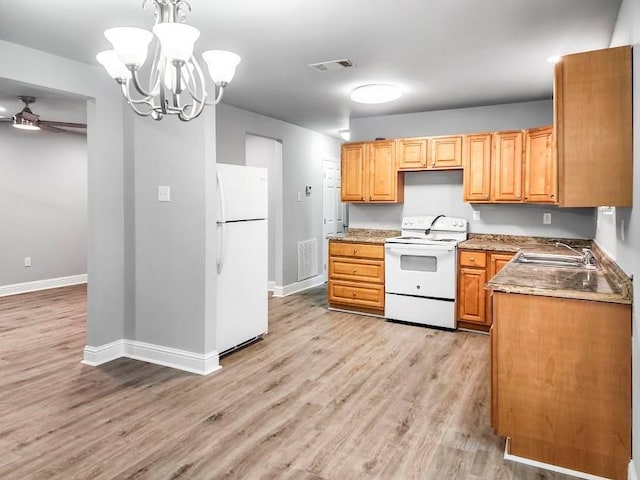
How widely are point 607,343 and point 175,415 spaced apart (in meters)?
2.31

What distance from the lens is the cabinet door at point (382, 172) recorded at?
5.15m

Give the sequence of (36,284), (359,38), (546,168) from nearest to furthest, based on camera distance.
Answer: (359,38)
(546,168)
(36,284)

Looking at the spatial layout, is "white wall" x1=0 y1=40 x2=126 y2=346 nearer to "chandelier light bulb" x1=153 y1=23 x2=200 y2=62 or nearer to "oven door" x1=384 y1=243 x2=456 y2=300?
"chandelier light bulb" x1=153 y1=23 x2=200 y2=62

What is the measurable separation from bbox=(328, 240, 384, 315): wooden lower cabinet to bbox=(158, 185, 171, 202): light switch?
2274 mm

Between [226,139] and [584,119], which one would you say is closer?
[584,119]

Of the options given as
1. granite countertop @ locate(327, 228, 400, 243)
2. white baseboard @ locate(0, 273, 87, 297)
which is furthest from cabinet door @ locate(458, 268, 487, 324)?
white baseboard @ locate(0, 273, 87, 297)

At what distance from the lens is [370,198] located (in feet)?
17.4

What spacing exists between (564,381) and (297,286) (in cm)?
452

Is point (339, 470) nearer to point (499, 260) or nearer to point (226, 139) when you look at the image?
point (499, 260)

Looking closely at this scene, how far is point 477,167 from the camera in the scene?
4660mm

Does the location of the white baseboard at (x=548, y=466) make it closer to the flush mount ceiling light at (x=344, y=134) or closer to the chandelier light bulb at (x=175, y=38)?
the chandelier light bulb at (x=175, y=38)

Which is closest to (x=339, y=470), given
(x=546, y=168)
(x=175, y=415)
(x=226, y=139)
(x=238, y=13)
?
(x=175, y=415)

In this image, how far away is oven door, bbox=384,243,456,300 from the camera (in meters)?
4.45

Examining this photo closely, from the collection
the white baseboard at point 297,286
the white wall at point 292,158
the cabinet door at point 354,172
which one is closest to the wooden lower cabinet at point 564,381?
the cabinet door at point 354,172
